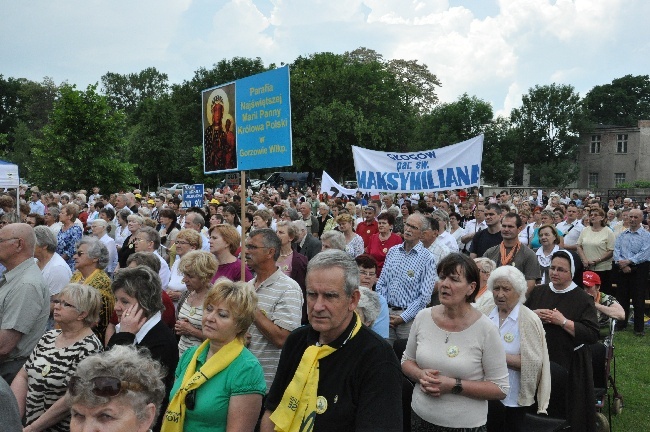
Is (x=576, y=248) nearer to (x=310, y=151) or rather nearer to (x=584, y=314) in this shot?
(x=584, y=314)

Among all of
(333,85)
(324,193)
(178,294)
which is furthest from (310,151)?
(178,294)

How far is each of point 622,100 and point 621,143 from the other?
114ft

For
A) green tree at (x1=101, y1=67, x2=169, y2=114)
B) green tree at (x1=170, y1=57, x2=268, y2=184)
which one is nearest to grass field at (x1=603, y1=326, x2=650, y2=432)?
green tree at (x1=170, y1=57, x2=268, y2=184)

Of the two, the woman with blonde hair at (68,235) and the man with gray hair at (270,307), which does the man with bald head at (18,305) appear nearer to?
the man with gray hair at (270,307)

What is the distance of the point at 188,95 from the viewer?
5888 cm

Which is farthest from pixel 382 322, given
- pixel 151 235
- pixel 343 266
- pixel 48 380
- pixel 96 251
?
pixel 151 235

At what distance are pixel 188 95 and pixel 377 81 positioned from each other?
19.1m

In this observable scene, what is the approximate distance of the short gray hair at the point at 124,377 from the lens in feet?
7.09

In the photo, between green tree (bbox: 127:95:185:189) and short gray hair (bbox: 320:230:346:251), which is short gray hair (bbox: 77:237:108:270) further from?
green tree (bbox: 127:95:185:189)

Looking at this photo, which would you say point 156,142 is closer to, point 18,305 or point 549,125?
point 549,125

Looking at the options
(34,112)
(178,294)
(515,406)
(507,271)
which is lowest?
(515,406)

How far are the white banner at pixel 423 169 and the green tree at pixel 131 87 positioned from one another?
85776mm

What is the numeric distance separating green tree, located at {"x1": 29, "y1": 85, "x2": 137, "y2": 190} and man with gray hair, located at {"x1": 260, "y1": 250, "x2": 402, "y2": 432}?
83.5ft

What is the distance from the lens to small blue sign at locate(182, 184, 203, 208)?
14.3 meters
